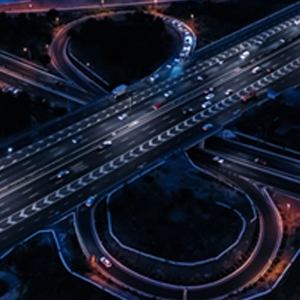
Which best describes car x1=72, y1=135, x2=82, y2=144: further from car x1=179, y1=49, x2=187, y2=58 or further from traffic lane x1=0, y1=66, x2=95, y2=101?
car x1=179, y1=49, x2=187, y2=58

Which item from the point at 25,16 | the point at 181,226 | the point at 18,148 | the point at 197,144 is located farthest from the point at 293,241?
the point at 25,16

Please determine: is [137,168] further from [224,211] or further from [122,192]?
[224,211]

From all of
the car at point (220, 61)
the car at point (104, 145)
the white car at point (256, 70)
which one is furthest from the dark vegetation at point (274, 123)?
the car at point (104, 145)

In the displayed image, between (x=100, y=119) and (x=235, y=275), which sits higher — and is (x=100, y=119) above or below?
above

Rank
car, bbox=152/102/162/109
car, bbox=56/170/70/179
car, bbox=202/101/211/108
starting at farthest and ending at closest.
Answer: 1. car, bbox=202/101/211/108
2. car, bbox=152/102/162/109
3. car, bbox=56/170/70/179

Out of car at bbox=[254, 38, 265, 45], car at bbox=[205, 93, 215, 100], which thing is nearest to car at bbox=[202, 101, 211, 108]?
car at bbox=[205, 93, 215, 100]

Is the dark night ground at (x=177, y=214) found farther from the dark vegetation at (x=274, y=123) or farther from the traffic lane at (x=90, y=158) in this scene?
the dark vegetation at (x=274, y=123)
